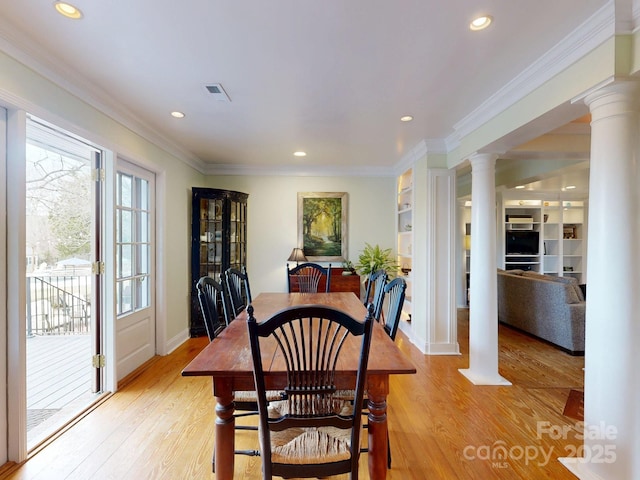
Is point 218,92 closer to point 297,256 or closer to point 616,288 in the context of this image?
point 297,256

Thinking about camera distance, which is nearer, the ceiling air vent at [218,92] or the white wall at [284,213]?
the ceiling air vent at [218,92]

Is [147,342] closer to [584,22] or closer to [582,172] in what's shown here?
[584,22]

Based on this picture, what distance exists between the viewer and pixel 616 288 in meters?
1.58

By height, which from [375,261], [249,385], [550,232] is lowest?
[249,385]

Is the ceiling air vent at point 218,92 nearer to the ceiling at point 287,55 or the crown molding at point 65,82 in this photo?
the ceiling at point 287,55

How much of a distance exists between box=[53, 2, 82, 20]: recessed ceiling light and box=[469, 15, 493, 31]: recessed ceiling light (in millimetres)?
2024

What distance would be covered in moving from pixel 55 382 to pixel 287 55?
3503 mm

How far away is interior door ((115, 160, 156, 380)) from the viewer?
2895mm

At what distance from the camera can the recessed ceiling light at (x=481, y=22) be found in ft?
5.16

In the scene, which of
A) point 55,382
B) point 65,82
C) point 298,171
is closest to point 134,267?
point 55,382

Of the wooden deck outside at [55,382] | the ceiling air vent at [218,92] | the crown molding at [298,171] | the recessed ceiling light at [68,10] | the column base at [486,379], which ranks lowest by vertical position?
the wooden deck outside at [55,382]

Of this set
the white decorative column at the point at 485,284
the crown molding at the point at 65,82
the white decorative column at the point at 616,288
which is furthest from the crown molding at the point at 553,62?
the crown molding at the point at 65,82

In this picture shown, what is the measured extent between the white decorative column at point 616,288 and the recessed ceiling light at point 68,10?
2750mm

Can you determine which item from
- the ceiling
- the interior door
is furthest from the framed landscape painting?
the interior door
